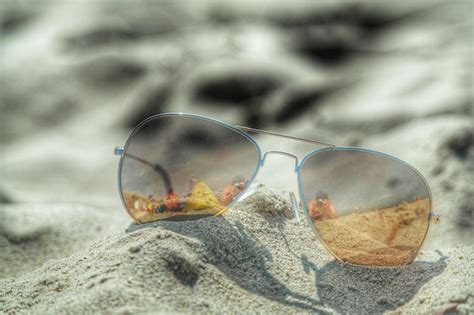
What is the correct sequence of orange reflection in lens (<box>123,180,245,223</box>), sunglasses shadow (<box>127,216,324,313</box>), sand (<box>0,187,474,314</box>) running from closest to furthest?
sand (<box>0,187,474,314</box>), sunglasses shadow (<box>127,216,324,313</box>), orange reflection in lens (<box>123,180,245,223</box>)

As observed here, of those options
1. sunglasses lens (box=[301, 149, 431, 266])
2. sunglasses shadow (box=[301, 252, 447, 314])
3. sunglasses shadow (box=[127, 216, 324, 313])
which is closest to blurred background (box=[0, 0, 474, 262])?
sunglasses lens (box=[301, 149, 431, 266])

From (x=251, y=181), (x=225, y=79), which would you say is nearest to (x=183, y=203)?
(x=251, y=181)

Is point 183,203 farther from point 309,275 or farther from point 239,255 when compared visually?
point 309,275

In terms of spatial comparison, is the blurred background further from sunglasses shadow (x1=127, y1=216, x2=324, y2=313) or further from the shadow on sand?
sunglasses shadow (x1=127, y1=216, x2=324, y2=313)

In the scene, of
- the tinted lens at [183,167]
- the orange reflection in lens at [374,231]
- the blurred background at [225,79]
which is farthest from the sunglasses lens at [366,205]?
the blurred background at [225,79]

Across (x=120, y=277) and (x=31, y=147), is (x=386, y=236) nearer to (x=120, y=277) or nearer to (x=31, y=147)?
(x=120, y=277)
